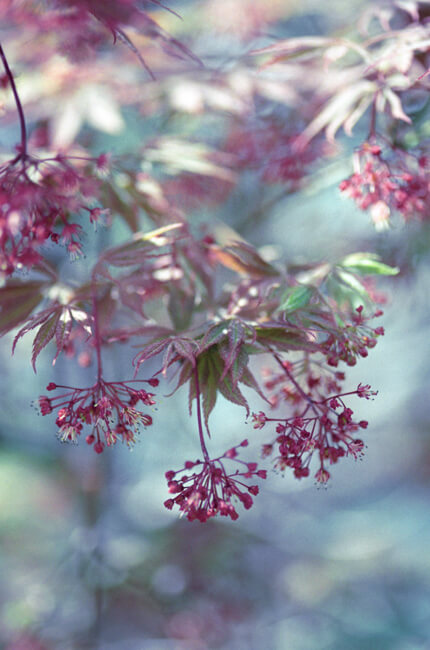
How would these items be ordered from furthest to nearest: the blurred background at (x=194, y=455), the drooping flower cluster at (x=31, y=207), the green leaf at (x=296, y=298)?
the blurred background at (x=194, y=455)
the green leaf at (x=296, y=298)
the drooping flower cluster at (x=31, y=207)

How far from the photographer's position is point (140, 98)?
54.2 inches

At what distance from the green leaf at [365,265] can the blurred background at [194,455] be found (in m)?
0.20

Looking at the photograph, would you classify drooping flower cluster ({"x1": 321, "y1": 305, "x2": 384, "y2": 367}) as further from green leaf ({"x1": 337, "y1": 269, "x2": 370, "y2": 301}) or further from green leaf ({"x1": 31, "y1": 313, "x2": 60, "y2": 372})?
green leaf ({"x1": 31, "y1": 313, "x2": 60, "y2": 372})

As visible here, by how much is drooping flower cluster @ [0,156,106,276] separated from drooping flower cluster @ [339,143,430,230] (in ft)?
1.33

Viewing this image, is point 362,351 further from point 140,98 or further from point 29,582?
point 29,582

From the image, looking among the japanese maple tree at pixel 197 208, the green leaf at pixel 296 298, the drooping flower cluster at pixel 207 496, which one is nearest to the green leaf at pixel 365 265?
the japanese maple tree at pixel 197 208

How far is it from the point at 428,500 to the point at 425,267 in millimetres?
1525

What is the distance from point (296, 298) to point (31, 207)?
14.4 inches

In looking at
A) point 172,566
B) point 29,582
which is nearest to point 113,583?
point 172,566

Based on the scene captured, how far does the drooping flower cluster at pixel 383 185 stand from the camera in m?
0.81

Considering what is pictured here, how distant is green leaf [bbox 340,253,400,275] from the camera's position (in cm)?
81

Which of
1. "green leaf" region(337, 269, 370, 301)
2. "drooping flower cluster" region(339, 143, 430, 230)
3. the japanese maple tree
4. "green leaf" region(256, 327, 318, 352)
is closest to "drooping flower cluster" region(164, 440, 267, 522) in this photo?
the japanese maple tree

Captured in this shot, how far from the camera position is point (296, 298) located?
73 centimetres

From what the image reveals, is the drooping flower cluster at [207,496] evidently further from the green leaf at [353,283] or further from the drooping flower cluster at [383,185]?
the drooping flower cluster at [383,185]
